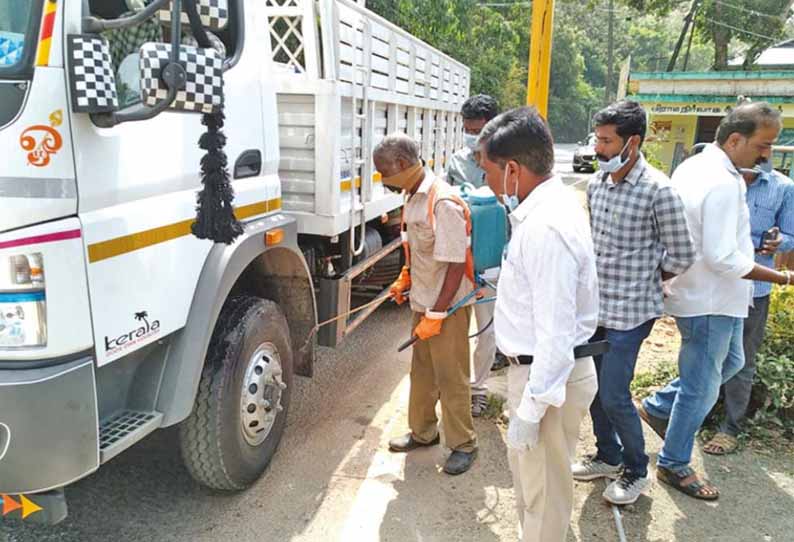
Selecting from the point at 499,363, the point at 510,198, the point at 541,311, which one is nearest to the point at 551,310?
the point at 541,311

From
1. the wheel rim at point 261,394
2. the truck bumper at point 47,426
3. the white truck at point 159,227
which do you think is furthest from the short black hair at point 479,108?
the truck bumper at point 47,426

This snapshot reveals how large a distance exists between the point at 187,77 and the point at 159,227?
2.00 feet

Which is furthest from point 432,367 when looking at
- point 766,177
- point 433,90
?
point 433,90

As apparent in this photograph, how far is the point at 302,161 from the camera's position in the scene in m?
3.36

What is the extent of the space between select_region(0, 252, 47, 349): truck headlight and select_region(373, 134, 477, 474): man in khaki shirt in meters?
1.65

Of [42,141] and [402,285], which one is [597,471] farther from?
[42,141]

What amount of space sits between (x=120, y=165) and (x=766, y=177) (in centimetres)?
318

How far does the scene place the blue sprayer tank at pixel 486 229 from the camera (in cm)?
296

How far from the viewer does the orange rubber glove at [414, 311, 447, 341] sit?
294 centimetres

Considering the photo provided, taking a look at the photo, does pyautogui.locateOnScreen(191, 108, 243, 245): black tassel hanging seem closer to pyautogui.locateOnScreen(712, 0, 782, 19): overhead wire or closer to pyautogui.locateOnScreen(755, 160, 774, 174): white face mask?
pyautogui.locateOnScreen(755, 160, 774, 174): white face mask

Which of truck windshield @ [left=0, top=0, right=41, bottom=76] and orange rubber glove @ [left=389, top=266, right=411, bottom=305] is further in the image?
orange rubber glove @ [left=389, top=266, right=411, bottom=305]

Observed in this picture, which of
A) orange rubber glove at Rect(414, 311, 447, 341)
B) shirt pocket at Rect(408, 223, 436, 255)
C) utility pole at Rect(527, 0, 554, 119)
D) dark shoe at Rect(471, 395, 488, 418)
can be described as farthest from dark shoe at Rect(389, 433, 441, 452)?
utility pole at Rect(527, 0, 554, 119)

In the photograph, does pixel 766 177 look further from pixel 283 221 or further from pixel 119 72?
pixel 119 72

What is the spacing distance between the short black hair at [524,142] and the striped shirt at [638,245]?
0.79 meters
